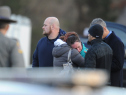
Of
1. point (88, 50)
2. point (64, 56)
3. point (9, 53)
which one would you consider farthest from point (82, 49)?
point (9, 53)

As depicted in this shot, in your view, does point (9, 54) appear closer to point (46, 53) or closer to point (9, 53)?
point (9, 53)

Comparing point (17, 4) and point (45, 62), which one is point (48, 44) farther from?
point (17, 4)

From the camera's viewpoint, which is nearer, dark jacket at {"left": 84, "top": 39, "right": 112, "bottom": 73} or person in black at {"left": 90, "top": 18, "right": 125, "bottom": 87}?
dark jacket at {"left": 84, "top": 39, "right": 112, "bottom": 73}

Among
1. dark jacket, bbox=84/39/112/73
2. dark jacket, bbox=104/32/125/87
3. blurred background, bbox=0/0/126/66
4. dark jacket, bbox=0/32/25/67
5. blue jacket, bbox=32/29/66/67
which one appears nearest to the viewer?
dark jacket, bbox=0/32/25/67

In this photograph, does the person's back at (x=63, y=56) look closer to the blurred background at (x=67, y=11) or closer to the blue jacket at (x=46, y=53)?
the blue jacket at (x=46, y=53)

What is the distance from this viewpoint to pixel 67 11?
42969mm

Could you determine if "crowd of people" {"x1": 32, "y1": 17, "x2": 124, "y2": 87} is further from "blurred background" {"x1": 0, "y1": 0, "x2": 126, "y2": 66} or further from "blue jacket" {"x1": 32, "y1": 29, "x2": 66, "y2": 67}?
"blurred background" {"x1": 0, "y1": 0, "x2": 126, "y2": 66}

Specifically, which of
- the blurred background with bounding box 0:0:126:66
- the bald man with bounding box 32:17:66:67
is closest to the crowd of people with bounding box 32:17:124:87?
the bald man with bounding box 32:17:66:67

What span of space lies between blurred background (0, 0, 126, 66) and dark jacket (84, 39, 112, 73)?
70.9 ft

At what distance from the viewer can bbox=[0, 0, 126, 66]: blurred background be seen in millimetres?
28903

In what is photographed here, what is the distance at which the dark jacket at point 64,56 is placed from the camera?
5.72m

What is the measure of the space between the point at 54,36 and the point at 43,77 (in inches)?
166

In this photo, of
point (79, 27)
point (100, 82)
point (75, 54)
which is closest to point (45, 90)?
point (100, 82)

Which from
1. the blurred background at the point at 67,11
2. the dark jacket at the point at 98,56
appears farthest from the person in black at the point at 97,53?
the blurred background at the point at 67,11
